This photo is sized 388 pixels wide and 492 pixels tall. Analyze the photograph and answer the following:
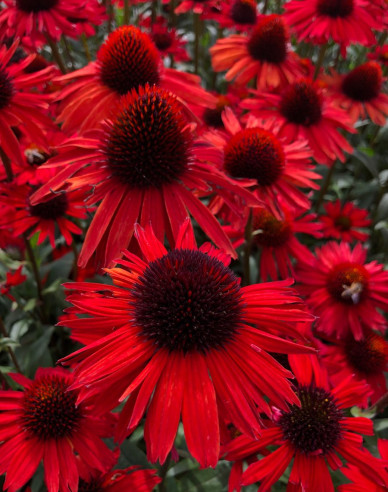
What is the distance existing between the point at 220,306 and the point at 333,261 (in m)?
1.07

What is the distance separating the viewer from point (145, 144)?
3.64 ft

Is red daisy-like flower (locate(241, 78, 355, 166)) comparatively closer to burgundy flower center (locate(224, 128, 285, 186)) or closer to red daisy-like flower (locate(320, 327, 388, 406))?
burgundy flower center (locate(224, 128, 285, 186))

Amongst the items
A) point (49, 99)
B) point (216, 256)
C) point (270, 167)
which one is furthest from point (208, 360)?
point (49, 99)

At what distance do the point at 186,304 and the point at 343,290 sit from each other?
1.01 meters

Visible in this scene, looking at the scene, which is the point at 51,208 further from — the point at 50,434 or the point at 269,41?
the point at 269,41

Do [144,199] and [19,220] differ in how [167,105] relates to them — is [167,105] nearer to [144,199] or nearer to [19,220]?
[144,199]

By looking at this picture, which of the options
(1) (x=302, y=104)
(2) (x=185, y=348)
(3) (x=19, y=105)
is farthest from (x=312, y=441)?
(1) (x=302, y=104)

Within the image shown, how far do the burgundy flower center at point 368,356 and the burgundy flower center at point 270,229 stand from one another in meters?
0.48

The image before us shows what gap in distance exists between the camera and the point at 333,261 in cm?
178

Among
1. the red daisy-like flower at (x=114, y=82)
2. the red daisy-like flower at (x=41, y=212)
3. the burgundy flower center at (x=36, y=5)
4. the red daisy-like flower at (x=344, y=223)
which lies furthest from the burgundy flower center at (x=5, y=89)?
the red daisy-like flower at (x=344, y=223)

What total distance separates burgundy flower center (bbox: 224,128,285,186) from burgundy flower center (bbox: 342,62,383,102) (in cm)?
120

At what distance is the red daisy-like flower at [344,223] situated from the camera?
7.55 feet

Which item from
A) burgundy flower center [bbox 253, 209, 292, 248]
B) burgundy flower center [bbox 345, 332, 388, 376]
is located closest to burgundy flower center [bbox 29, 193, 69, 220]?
burgundy flower center [bbox 253, 209, 292, 248]

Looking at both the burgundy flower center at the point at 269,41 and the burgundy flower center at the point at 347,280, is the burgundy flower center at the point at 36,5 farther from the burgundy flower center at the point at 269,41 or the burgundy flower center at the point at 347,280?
the burgundy flower center at the point at 347,280
